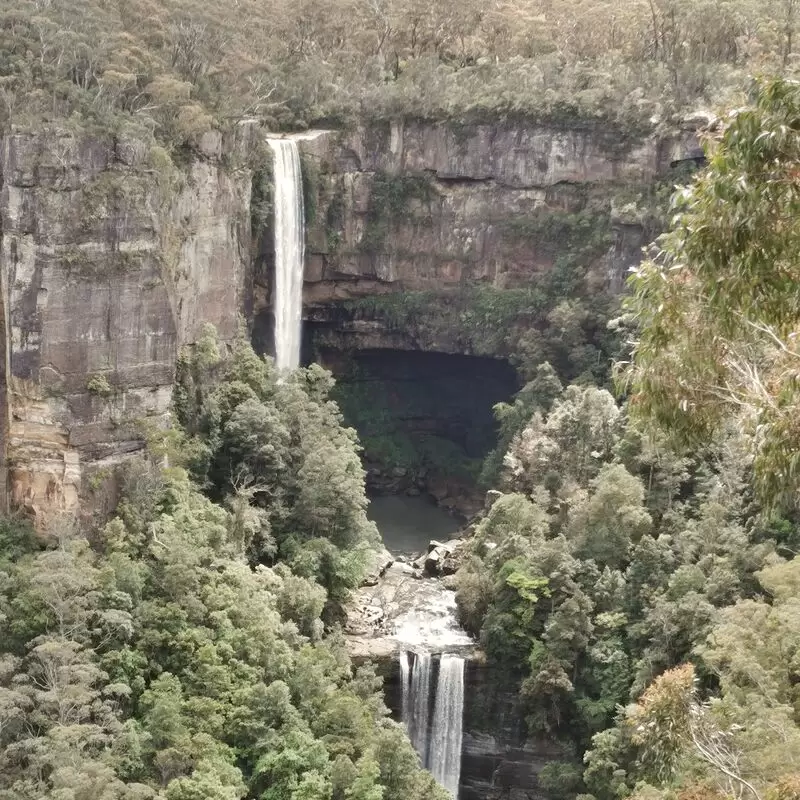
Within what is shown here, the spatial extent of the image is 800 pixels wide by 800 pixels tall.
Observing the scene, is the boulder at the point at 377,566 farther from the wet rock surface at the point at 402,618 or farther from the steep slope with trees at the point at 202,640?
the steep slope with trees at the point at 202,640

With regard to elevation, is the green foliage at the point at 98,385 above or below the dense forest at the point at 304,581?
above

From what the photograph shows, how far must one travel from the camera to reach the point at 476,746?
77.5 ft

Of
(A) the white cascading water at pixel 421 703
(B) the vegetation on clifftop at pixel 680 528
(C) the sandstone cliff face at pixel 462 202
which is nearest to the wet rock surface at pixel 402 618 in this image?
(A) the white cascading water at pixel 421 703

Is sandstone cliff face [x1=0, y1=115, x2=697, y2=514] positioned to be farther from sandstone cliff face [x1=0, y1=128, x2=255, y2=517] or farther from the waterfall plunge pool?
the waterfall plunge pool

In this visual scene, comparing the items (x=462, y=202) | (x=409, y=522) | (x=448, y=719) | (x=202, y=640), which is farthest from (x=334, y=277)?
(x=202, y=640)

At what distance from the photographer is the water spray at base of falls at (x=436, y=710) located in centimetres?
2361

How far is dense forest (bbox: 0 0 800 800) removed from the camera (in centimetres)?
1731

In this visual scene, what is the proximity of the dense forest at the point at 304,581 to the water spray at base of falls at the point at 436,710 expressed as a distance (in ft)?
3.52

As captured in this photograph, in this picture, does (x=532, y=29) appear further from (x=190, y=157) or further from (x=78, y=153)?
(x=78, y=153)

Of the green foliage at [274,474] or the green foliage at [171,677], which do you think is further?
the green foliage at [274,474]

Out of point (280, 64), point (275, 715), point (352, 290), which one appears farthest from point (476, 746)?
point (280, 64)

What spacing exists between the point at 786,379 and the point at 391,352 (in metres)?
31.8

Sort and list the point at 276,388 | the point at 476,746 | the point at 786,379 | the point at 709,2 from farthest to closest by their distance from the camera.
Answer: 1. the point at 709,2
2. the point at 276,388
3. the point at 476,746
4. the point at 786,379

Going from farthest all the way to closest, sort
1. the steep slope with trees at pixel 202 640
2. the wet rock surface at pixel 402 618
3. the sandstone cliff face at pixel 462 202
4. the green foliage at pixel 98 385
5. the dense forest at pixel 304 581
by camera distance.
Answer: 1. the sandstone cliff face at pixel 462 202
2. the wet rock surface at pixel 402 618
3. the green foliage at pixel 98 385
4. the steep slope with trees at pixel 202 640
5. the dense forest at pixel 304 581
